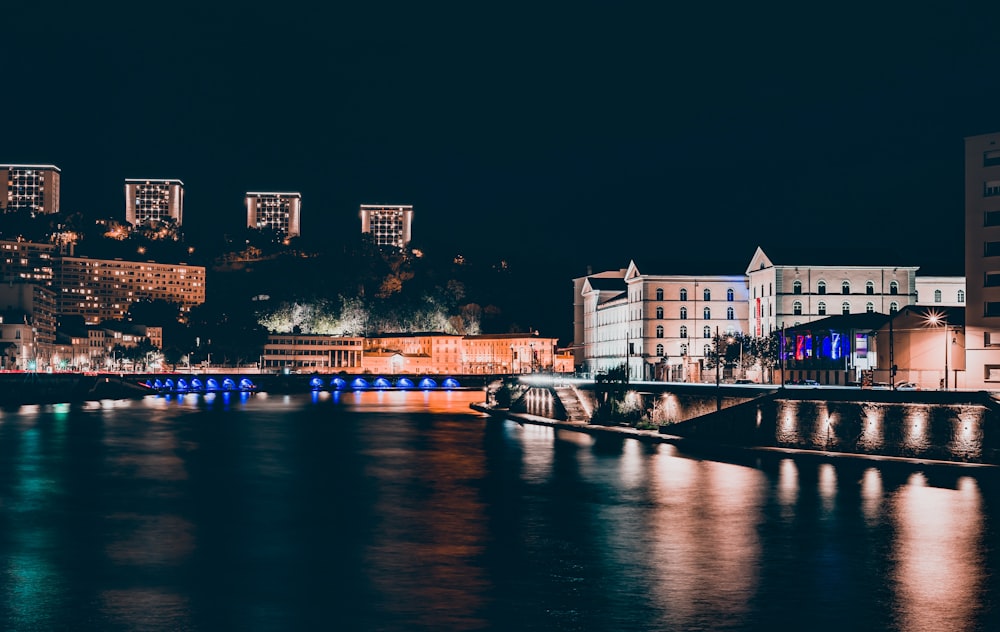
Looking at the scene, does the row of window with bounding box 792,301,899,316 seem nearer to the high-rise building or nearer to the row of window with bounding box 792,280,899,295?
the row of window with bounding box 792,280,899,295

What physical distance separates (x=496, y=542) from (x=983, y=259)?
40.6 meters

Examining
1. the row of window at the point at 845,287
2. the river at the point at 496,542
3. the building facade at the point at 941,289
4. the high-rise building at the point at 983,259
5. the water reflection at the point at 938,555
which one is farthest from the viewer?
the building facade at the point at 941,289

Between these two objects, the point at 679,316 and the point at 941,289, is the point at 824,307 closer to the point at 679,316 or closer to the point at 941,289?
the point at 941,289

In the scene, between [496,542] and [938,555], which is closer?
[938,555]

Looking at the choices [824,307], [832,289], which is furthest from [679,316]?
[832,289]

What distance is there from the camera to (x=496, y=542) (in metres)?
34.3

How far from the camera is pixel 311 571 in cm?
2952

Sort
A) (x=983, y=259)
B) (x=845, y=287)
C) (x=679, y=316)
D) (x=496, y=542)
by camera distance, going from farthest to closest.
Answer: (x=679, y=316) → (x=845, y=287) → (x=983, y=259) → (x=496, y=542)

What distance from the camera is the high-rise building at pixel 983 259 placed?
62.3 metres

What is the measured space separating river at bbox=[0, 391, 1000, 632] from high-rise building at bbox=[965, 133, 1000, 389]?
624 inches

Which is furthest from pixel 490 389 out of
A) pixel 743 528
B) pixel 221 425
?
pixel 743 528

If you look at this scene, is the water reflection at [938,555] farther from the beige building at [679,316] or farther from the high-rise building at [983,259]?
the beige building at [679,316]

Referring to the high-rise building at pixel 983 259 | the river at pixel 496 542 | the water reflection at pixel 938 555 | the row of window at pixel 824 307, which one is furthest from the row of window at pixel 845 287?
the water reflection at pixel 938 555

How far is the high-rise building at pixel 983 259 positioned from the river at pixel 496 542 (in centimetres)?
1585
